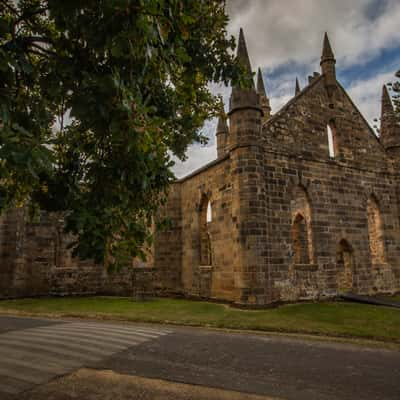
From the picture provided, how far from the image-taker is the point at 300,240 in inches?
791

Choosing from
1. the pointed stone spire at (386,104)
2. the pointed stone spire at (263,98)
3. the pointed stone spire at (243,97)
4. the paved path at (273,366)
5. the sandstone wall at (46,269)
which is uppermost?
the pointed stone spire at (263,98)

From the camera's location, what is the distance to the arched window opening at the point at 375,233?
1596 cm

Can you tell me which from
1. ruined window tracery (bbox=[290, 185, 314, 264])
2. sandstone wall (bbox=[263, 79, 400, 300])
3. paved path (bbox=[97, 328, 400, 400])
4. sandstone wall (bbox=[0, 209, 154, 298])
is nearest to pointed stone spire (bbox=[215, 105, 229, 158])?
ruined window tracery (bbox=[290, 185, 314, 264])

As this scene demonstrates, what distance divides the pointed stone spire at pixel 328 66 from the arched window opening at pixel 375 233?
18.8 ft

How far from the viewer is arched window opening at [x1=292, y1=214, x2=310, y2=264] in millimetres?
19438

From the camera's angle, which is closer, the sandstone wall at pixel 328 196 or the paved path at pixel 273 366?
the paved path at pixel 273 366

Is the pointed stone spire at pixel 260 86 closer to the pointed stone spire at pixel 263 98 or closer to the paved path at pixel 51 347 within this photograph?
the pointed stone spire at pixel 263 98

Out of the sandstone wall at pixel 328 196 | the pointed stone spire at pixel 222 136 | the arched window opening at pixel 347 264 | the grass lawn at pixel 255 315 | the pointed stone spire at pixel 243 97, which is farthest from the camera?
the pointed stone spire at pixel 222 136

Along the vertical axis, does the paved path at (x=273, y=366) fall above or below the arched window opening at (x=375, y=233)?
below

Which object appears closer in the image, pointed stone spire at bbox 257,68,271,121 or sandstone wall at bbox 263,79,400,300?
sandstone wall at bbox 263,79,400,300

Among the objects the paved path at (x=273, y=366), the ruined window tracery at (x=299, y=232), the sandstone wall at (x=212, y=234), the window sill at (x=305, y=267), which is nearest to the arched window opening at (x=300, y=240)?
the ruined window tracery at (x=299, y=232)

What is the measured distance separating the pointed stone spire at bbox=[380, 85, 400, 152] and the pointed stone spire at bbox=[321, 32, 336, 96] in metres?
3.64

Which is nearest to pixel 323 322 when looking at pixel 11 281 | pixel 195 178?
pixel 195 178

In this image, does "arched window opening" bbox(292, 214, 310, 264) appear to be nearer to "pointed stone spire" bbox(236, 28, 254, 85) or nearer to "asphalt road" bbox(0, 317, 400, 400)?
"pointed stone spire" bbox(236, 28, 254, 85)
